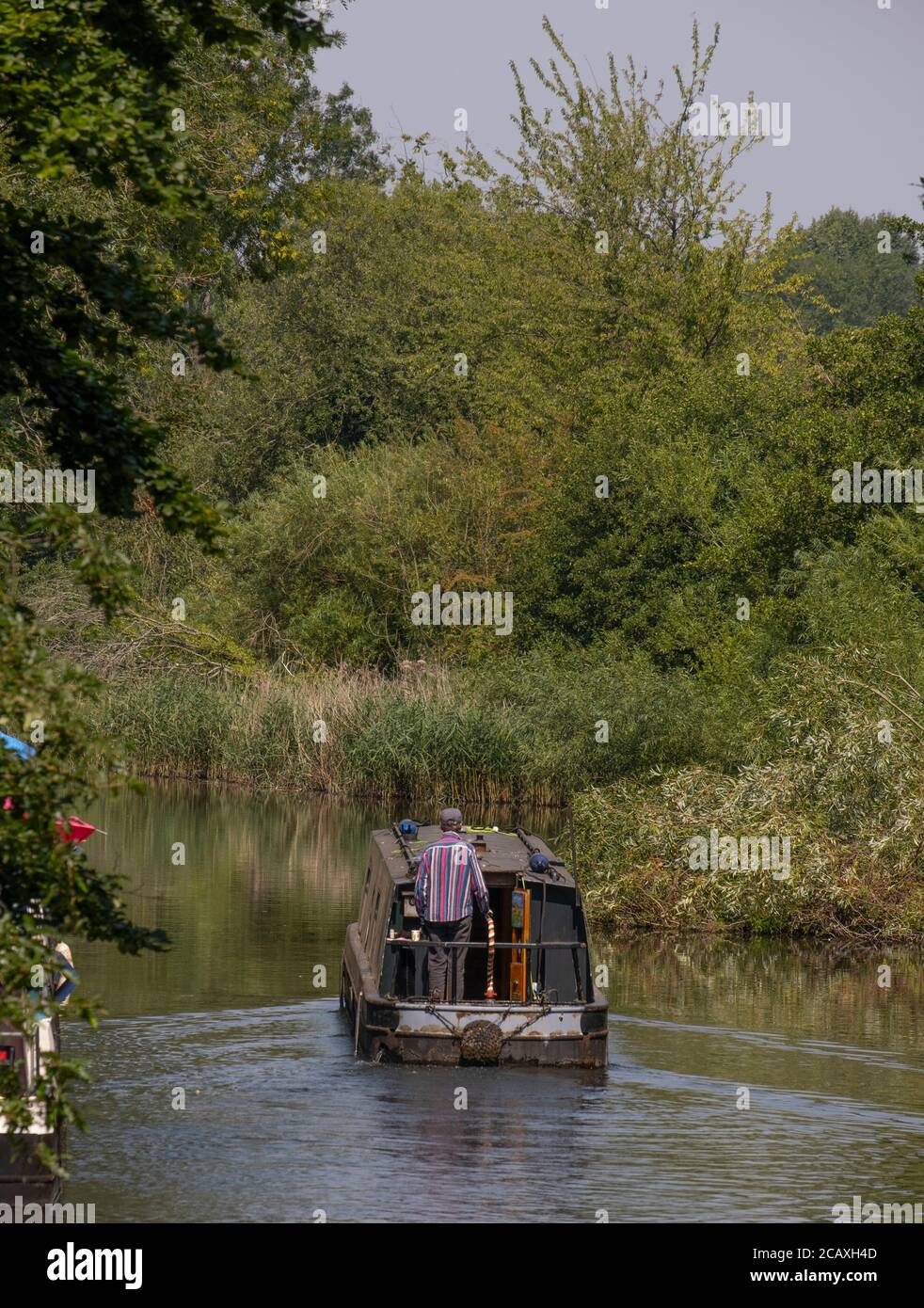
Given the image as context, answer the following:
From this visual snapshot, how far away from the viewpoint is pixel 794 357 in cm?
5534

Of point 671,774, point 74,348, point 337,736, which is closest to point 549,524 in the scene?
point 337,736

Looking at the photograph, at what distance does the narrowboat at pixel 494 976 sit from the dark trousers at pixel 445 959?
3.4 inches

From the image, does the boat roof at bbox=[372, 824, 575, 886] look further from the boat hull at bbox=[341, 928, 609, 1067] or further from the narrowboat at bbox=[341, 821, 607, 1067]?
the boat hull at bbox=[341, 928, 609, 1067]

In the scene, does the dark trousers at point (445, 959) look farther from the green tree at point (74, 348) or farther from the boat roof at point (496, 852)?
the green tree at point (74, 348)

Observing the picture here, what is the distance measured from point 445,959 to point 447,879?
0.70m

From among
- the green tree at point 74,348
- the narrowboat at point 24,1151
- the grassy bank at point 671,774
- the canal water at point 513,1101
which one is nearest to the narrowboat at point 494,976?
the canal water at point 513,1101

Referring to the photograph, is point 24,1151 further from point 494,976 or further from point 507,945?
point 494,976

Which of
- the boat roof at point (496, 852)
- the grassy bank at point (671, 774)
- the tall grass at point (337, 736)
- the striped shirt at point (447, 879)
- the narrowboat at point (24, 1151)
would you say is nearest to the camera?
the narrowboat at point (24, 1151)

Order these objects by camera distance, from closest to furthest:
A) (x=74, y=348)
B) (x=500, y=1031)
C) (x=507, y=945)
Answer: (x=74, y=348) → (x=507, y=945) → (x=500, y=1031)

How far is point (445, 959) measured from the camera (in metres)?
17.0

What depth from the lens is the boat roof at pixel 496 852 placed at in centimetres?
1795

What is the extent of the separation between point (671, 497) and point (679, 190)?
1216 cm

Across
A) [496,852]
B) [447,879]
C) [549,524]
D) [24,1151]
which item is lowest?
[24,1151]
